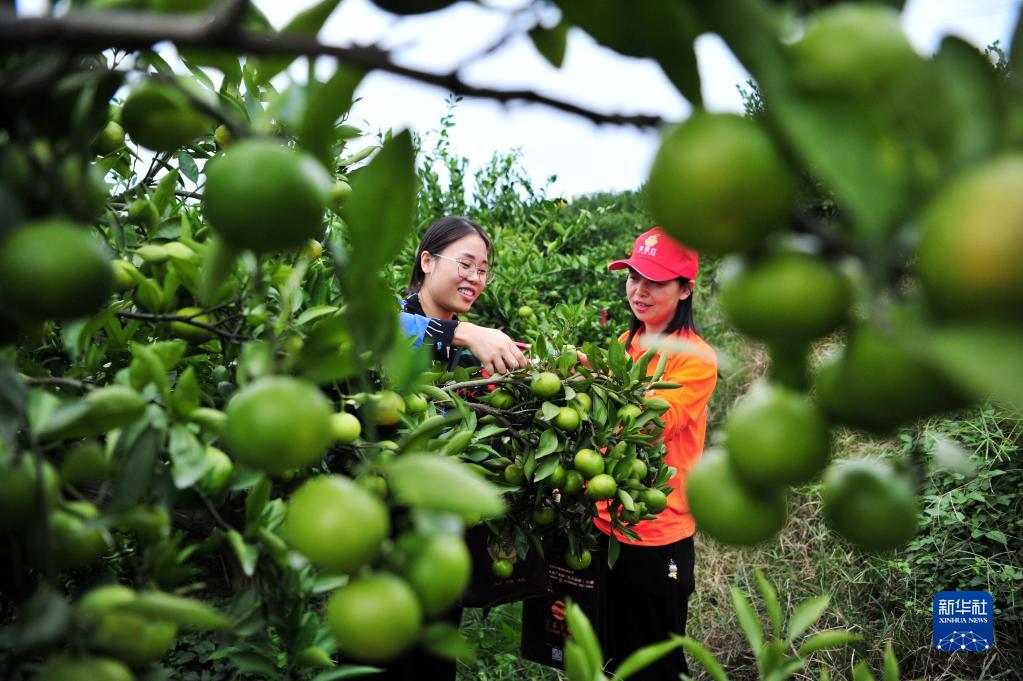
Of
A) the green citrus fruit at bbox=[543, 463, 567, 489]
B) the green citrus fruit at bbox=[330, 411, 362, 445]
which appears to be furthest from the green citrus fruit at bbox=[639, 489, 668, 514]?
the green citrus fruit at bbox=[330, 411, 362, 445]

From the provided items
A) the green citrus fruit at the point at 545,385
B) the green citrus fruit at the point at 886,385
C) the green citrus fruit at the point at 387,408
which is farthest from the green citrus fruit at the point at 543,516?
the green citrus fruit at the point at 886,385

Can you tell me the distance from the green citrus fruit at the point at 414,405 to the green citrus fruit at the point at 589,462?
0.56m

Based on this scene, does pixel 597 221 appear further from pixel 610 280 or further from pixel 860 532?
pixel 860 532

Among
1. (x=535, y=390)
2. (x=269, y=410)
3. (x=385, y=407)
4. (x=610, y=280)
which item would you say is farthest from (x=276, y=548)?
(x=610, y=280)

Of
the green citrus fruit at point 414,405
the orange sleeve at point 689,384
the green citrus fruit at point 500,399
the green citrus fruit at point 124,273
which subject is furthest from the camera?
the orange sleeve at point 689,384

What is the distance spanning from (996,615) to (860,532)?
10.1ft

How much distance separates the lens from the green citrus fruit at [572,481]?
1771 millimetres

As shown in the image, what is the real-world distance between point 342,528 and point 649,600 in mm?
2400

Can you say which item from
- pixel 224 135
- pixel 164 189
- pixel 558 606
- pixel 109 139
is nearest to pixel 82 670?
pixel 109 139

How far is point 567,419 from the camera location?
1.72 meters

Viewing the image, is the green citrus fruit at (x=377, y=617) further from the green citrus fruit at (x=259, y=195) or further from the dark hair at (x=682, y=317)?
the dark hair at (x=682, y=317)

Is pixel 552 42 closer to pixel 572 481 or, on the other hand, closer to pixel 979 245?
pixel 979 245

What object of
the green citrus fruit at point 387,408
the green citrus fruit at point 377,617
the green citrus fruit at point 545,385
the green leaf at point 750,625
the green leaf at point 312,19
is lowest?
the green citrus fruit at point 545,385

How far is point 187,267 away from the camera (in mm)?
805
